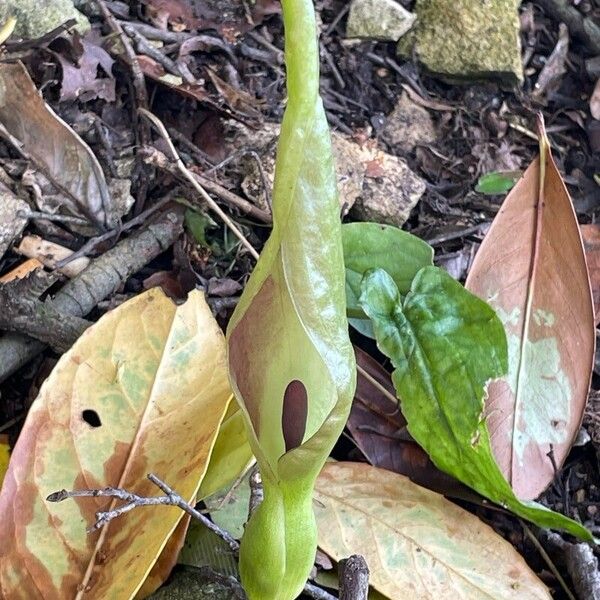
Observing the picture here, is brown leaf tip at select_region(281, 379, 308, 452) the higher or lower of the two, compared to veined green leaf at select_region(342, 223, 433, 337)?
higher

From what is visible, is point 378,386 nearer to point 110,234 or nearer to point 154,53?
point 110,234

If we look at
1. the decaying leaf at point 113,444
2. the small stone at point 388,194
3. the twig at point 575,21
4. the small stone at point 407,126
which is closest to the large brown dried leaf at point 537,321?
the small stone at point 388,194

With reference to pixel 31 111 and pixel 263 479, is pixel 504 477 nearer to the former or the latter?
pixel 263 479

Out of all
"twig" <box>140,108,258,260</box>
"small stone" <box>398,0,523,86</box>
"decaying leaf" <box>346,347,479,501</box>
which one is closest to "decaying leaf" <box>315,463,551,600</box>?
"decaying leaf" <box>346,347,479,501</box>

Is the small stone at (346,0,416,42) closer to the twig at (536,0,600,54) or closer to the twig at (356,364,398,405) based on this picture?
the twig at (536,0,600,54)

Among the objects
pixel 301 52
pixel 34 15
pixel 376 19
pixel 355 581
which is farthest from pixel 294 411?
pixel 376 19
